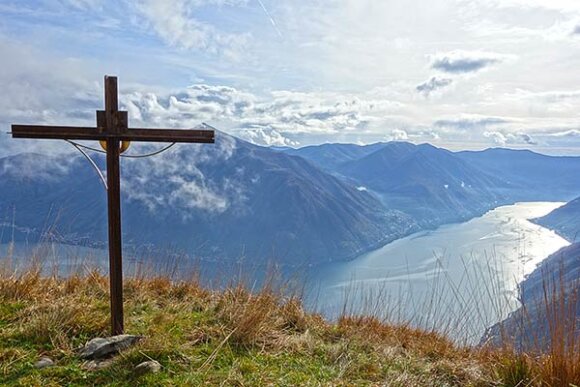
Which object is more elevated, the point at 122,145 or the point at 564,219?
the point at 122,145

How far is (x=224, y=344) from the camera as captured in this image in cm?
370

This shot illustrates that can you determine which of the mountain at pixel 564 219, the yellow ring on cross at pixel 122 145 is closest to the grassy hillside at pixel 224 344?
the yellow ring on cross at pixel 122 145

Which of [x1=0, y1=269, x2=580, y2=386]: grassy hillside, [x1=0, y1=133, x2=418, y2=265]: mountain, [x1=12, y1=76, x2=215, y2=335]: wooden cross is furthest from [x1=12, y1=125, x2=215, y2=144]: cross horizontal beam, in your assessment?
[x1=0, y1=133, x2=418, y2=265]: mountain

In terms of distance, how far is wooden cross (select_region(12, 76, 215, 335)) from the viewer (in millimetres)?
3568

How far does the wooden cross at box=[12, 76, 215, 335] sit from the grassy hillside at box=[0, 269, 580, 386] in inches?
17.1

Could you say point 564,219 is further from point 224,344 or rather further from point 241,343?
point 224,344

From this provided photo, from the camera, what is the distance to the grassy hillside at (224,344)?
10.00 feet

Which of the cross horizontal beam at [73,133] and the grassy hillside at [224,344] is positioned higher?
the cross horizontal beam at [73,133]

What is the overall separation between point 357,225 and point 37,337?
517 ft

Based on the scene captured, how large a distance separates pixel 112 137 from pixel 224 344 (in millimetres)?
2075

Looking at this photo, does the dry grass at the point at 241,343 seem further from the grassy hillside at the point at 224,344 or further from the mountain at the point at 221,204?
the mountain at the point at 221,204

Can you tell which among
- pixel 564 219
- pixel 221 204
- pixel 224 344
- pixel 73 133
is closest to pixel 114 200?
pixel 73 133

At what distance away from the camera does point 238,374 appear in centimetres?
313

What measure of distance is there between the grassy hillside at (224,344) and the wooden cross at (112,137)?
0.43m
